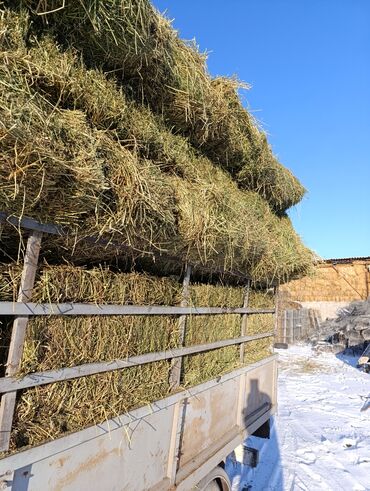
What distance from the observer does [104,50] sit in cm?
220

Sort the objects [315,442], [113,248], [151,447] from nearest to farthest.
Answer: [113,248]
[151,447]
[315,442]

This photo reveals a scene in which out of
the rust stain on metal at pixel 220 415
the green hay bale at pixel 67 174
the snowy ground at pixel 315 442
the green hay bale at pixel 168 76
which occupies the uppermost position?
the green hay bale at pixel 168 76

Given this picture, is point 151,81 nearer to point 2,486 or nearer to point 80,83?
point 80,83

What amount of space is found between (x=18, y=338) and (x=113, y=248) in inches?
28.7

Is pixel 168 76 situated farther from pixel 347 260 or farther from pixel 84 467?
pixel 347 260

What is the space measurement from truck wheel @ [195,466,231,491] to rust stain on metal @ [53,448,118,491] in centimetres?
120

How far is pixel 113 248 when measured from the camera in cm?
217

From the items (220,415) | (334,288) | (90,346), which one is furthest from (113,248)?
(334,288)

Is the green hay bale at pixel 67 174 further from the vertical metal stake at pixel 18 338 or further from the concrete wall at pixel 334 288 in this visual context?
the concrete wall at pixel 334 288

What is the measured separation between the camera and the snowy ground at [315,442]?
453cm

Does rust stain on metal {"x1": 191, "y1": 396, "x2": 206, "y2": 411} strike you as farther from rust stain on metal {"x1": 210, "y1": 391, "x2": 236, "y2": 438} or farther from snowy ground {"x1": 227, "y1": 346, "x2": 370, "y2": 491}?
snowy ground {"x1": 227, "y1": 346, "x2": 370, "y2": 491}

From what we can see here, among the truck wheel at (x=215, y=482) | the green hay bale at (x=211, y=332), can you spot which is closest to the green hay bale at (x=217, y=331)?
the green hay bale at (x=211, y=332)

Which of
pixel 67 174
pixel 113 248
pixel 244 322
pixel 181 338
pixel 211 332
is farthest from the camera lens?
pixel 244 322

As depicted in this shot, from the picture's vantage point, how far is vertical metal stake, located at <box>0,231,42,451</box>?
5.10 ft
